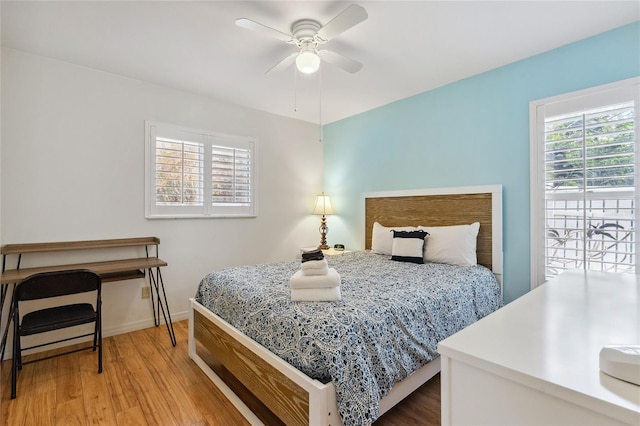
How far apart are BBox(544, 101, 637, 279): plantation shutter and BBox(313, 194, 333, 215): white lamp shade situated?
8.42 ft

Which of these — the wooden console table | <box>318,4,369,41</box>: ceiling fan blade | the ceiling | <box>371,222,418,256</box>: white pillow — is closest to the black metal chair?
the wooden console table

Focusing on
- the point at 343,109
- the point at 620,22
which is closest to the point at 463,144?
the point at 620,22

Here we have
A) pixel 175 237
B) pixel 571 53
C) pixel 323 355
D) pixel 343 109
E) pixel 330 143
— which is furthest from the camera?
pixel 330 143

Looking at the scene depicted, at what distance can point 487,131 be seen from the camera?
289 cm

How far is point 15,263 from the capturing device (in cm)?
250

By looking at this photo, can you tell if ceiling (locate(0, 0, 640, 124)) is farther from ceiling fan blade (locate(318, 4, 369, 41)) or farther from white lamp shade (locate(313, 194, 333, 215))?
white lamp shade (locate(313, 194, 333, 215))

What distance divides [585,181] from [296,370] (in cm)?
254

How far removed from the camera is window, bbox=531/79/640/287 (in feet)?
7.08

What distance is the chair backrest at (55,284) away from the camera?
2000mm

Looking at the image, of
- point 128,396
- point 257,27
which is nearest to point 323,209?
point 257,27

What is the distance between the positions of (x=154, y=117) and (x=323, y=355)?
9.81ft

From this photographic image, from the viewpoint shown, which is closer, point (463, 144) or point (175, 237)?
point (463, 144)

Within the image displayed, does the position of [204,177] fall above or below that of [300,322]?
above

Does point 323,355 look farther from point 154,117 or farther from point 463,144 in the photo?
point 154,117
